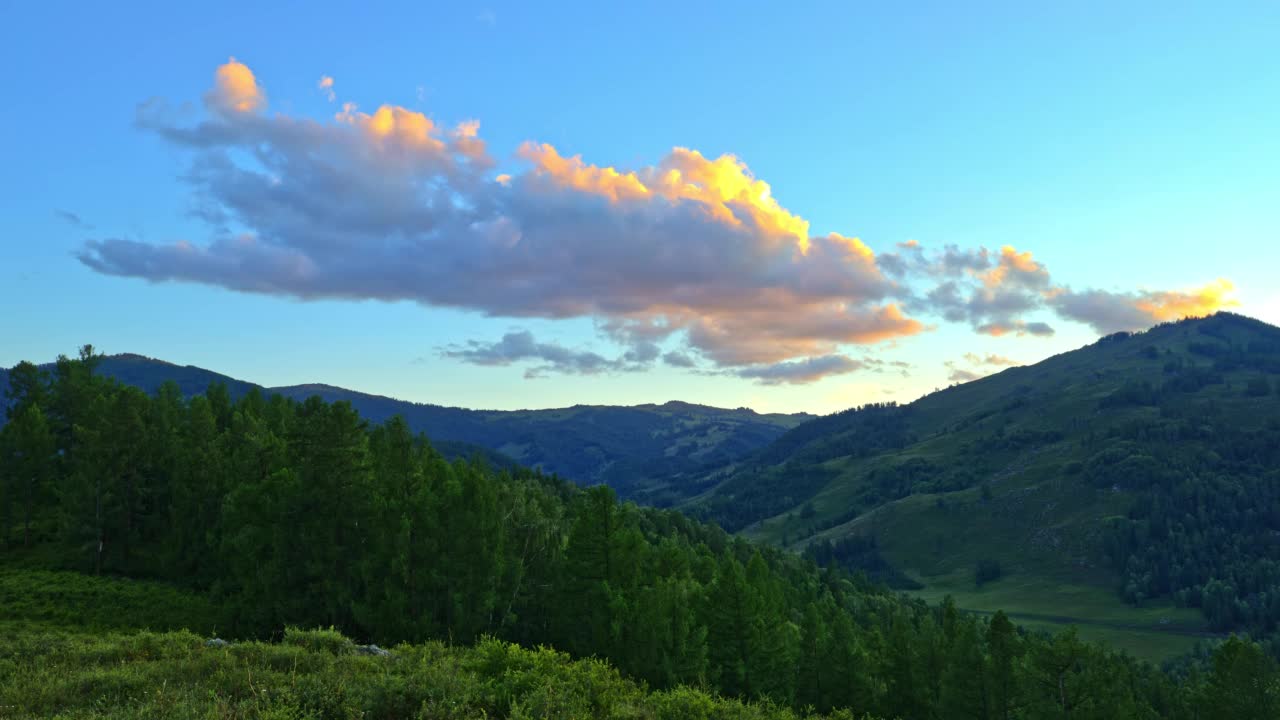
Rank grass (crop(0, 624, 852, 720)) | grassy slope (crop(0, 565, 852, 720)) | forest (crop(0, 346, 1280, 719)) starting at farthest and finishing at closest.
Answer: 1. forest (crop(0, 346, 1280, 719))
2. grassy slope (crop(0, 565, 852, 720))
3. grass (crop(0, 624, 852, 720))

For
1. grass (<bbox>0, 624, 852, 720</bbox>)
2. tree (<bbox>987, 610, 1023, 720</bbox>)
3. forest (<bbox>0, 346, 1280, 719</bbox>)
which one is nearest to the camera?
grass (<bbox>0, 624, 852, 720</bbox>)

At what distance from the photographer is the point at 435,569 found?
6444 centimetres

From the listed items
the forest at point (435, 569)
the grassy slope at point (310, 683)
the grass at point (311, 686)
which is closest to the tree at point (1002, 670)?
the forest at point (435, 569)

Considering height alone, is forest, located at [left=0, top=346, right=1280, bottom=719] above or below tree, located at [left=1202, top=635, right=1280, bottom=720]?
above

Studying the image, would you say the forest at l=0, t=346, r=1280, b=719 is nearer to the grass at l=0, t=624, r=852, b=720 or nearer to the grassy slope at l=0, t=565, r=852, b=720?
the grassy slope at l=0, t=565, r=852, b=720

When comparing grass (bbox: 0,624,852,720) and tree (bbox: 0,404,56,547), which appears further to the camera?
tree (bbox: 0,404,56,547)

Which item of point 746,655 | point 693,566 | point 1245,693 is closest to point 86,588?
point 746,655

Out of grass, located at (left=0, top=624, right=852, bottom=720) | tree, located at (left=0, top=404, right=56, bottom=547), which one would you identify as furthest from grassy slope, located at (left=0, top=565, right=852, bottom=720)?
tree, located at (left=0, top=404, right=56, bottom=547)

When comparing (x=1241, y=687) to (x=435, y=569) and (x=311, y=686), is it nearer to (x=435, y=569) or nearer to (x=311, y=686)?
(x=435, y=569)

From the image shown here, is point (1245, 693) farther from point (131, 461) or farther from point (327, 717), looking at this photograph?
point (131, 461)

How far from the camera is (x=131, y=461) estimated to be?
282 ft

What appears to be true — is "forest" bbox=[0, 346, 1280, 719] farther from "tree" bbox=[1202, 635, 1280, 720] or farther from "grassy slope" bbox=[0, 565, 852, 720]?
"grassy slope" bbox=[0, 565, 852, 720]

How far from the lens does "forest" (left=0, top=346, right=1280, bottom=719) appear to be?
63.8 m

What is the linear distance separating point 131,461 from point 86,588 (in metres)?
17.8
